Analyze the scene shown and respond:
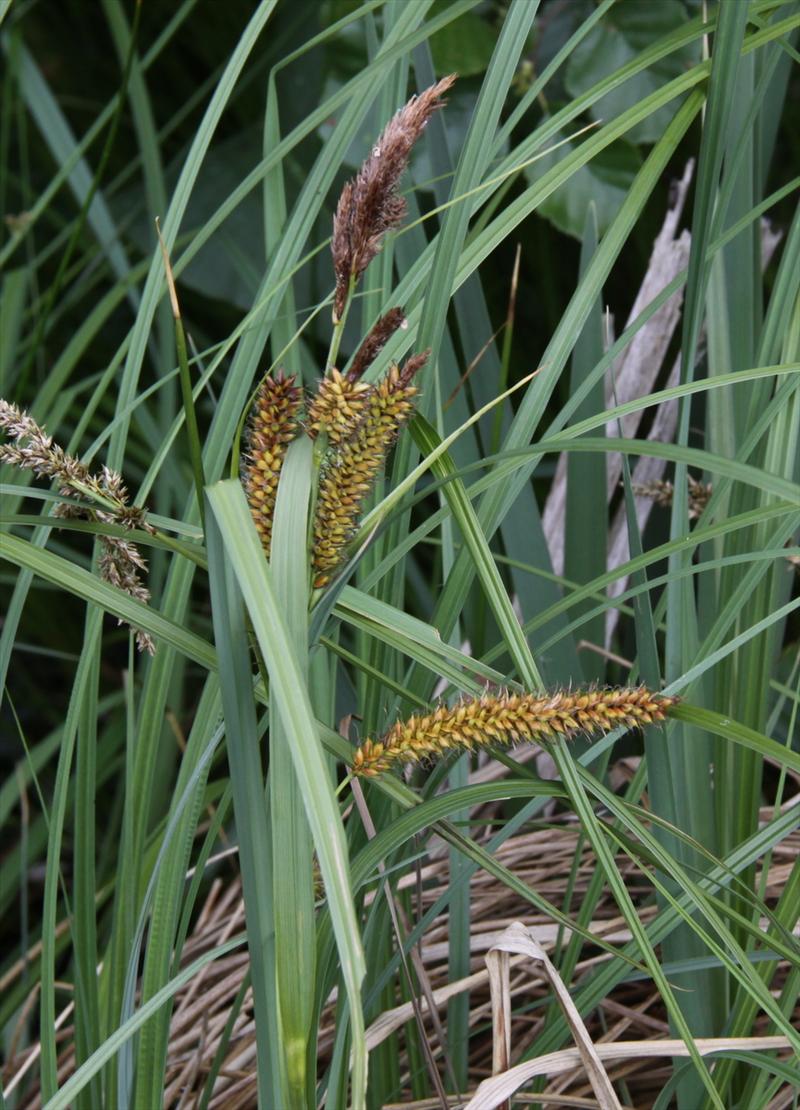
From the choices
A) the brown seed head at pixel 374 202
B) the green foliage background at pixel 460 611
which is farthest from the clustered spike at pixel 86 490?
the brown seed head at pixel 374 202

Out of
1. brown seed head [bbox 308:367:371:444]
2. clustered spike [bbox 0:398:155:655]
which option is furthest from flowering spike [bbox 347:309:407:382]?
clustered spike [bbox 0:398:155:655]

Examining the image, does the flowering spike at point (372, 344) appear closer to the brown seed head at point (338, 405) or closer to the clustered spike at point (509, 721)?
the brown seed head at point (338, 405)

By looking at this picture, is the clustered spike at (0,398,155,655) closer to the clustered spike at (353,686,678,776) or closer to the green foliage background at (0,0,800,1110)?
the green foliage background at (0,0,800,1110)

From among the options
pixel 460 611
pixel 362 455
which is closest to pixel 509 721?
pixel 362 455

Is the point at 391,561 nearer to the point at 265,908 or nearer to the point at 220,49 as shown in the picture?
the point at 265,908

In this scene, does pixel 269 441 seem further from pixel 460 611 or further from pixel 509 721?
pixel 460 611

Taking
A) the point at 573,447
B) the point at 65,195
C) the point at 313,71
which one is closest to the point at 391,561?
the point at 573,447
